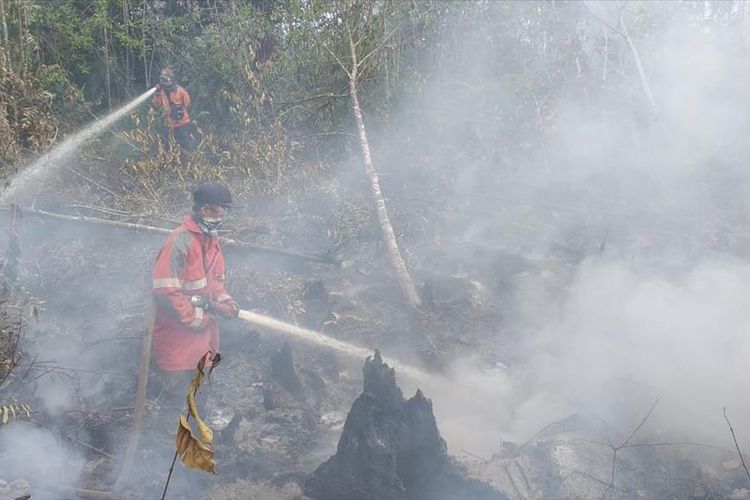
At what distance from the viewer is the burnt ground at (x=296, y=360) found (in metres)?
4.43

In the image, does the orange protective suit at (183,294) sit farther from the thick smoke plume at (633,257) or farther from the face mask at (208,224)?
the thick smoke plume at (633,257)

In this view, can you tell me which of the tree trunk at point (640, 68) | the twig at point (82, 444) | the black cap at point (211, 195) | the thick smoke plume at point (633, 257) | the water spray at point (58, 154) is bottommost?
the twig at point (82, 444)

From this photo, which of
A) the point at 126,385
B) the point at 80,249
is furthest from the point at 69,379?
the point at 80,249

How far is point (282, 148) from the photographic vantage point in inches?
386

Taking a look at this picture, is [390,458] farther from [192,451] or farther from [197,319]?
[192,451]

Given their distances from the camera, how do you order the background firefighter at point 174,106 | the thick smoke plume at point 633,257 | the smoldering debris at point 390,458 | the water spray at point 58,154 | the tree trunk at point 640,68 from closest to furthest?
the smoldering debris at point 390,458 → the thick smoke plume at point 633,257 → the water spray at point 58,154 → the background firefighter at point 174,106 → the tree trunk at point 640,68

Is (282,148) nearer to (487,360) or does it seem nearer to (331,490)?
(487,360)

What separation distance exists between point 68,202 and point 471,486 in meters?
7.30

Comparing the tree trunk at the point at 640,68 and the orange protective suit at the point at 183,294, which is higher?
the tree trunk at the point at 640,68

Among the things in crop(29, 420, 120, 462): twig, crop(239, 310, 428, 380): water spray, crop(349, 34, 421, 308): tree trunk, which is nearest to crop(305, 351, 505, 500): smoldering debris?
crop(29, 420, 120, 462): twig

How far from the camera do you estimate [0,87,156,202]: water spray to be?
9.02 metres

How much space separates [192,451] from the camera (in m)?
2.29

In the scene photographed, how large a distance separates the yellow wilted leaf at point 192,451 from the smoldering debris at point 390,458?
2278 millimetres

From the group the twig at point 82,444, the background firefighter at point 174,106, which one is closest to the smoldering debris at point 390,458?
the twig at point 82,444
